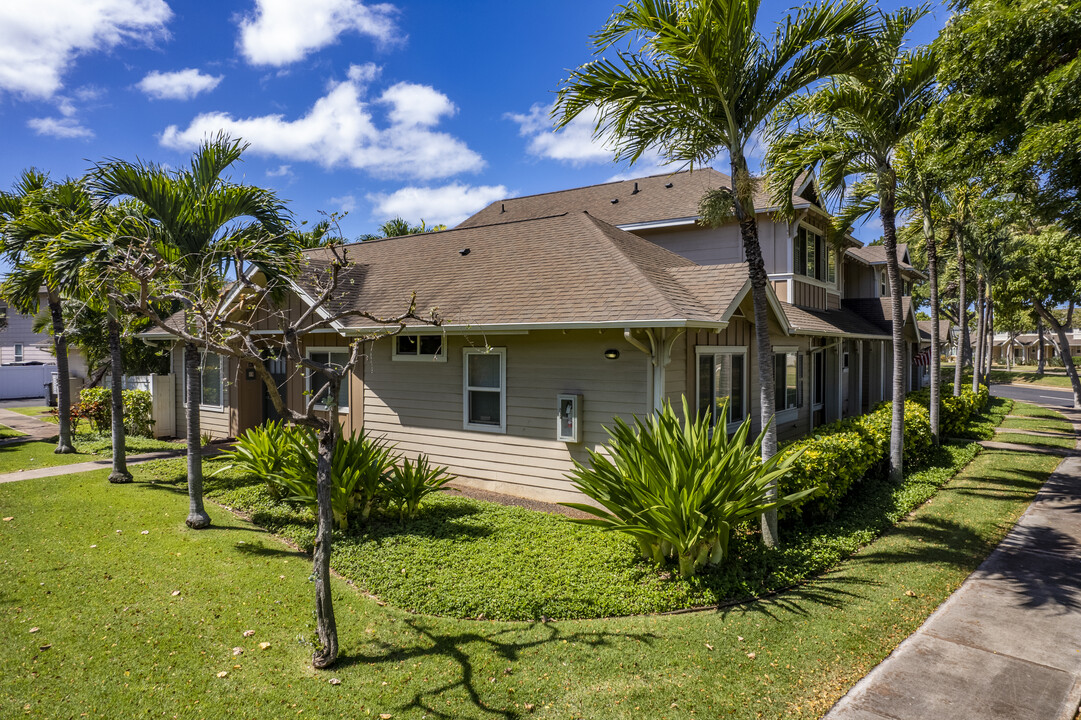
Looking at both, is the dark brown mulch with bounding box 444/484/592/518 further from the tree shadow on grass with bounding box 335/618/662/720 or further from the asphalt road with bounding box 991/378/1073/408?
the asphalt road with bounding box 991/378/1073/408

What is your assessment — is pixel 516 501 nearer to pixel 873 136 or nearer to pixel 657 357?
pixel 657 357

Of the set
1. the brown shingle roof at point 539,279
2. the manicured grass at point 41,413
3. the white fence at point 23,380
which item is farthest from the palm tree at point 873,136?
the white fence at point 23,380

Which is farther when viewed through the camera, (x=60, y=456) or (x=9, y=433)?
(x=9, y=433)

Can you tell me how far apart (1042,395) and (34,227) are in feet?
151

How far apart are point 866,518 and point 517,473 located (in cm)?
565

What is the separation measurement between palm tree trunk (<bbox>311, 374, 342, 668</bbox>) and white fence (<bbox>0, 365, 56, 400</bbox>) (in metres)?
34.0

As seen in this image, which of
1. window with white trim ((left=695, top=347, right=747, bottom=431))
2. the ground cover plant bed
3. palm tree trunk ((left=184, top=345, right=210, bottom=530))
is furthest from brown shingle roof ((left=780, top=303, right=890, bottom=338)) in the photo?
palm tree trunk ((left=184, top=345, right=210, bottom=530))

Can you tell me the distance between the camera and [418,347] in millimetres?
11117

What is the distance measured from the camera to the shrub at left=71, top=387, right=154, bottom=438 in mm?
15422

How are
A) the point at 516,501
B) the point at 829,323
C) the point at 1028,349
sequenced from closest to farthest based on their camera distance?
the point at 516,501 < the point at 829,323 < the point at 1028,349

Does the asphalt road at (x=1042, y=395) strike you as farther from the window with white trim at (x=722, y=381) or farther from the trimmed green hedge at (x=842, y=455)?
the window with white trim at (x=722, y=381)

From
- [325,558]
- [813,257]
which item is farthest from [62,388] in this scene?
[813,257]

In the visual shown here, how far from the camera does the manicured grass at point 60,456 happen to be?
12.1 meters

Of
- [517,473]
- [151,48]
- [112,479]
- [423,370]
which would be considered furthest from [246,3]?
[517,473]
